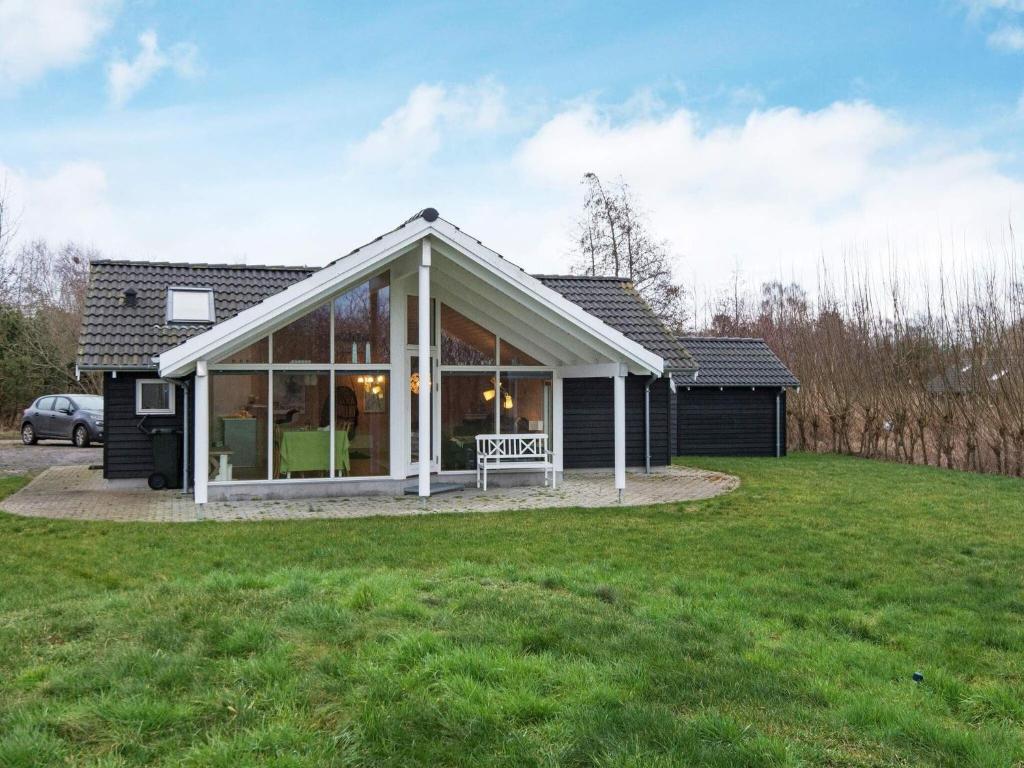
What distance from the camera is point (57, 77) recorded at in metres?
16.2

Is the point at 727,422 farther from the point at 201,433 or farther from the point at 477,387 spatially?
the point at 201,433

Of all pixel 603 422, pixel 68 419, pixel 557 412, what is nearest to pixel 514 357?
pixel 557 412

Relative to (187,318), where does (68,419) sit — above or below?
below

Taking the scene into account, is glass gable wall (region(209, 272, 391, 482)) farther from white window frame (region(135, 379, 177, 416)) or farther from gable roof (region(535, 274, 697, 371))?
gable roof (region(535, 274, 697, 371))

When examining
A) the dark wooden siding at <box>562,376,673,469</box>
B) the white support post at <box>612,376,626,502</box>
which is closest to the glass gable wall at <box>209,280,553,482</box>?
the white support post at <box>612,376,626,502</box>

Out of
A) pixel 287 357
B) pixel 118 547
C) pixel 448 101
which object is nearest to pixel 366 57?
pixel 448 101

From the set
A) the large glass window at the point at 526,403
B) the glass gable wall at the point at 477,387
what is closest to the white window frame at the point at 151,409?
the glass gable wall at the point at 477,387

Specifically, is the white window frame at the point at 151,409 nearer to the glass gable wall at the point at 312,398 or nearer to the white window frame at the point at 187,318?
the white window frame at the point at 187,318

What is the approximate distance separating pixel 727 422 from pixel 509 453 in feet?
29.3

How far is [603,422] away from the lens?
15.2 meters

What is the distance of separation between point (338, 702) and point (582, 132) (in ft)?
55.9

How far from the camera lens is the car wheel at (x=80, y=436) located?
20.5m

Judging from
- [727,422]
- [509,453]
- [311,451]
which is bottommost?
[509,453]

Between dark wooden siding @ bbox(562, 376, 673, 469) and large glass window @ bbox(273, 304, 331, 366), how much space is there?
5.26 meters
